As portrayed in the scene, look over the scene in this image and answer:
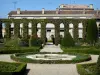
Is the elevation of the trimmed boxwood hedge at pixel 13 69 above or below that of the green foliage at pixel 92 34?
above

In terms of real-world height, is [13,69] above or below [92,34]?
above

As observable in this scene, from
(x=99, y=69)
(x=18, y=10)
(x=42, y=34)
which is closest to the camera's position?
(x=99, y=69)

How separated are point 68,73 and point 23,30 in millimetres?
30570

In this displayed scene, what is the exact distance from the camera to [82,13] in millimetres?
72875

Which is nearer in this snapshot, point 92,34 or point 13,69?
point 13,69

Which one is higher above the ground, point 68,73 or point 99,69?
point 99,69

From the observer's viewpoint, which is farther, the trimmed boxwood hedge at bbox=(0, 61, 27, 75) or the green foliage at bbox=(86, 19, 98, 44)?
the green foliage at bbox=(86, 19, 98, 44)

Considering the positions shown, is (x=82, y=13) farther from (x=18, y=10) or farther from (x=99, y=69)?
(x=99, y=69)

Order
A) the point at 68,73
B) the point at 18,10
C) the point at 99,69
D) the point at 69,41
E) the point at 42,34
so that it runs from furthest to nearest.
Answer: the point at 18,10, the point at 42,34, the point at 69,41, the point at 68,73, the point at 99,69

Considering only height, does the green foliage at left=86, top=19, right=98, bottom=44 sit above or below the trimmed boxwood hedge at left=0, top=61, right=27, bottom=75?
below

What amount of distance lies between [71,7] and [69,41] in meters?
60.7

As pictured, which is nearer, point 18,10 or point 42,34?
point 42,34

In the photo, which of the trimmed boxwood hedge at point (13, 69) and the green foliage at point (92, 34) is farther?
the green foliage at point (92, 34)

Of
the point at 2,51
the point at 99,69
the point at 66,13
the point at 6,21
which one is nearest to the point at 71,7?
the point at 66,13
